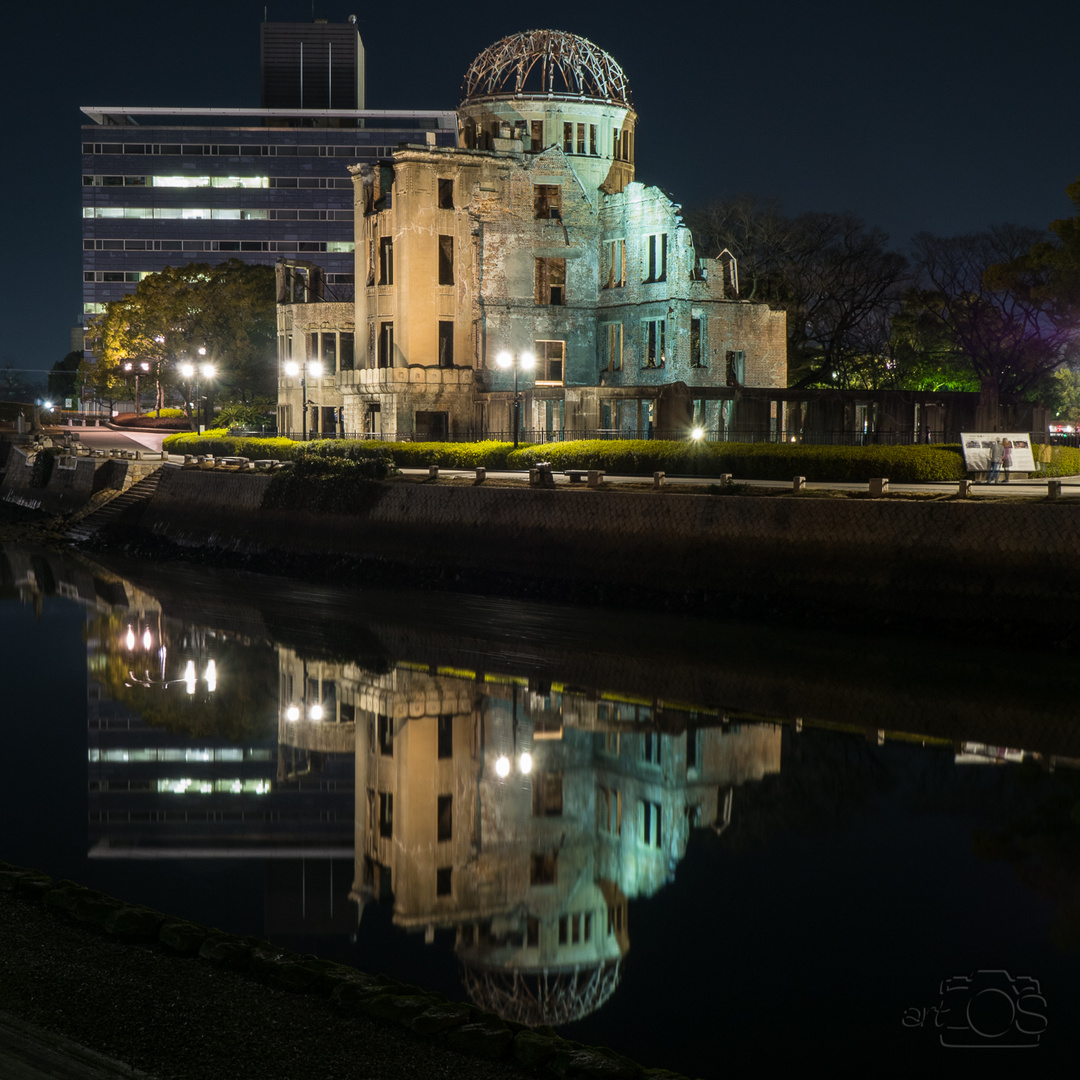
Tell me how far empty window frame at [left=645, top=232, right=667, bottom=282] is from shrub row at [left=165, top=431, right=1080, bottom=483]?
1338 cm

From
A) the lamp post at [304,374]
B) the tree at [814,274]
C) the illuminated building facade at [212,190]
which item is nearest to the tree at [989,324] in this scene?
the tree at [814,274]

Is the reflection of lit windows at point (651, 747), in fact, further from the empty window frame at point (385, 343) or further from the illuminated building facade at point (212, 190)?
the illuminated building facade at point (212, 190)

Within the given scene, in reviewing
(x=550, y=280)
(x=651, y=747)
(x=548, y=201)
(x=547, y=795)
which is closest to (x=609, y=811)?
(x=547, y=795)

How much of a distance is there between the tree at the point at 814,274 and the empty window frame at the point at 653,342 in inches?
504

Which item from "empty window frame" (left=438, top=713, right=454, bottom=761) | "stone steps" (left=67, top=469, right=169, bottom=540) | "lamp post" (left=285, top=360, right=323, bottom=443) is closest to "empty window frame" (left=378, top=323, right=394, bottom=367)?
"lamp post" (left=285, top=360, right=323, bottom=443)

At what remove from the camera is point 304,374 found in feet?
182

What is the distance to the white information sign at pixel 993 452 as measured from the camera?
3150cm

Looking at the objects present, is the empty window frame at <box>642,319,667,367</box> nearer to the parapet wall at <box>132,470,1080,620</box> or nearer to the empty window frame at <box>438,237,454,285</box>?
the empty window frame at <box>438,237,454,285</box>

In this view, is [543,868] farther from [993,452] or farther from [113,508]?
[113,508]

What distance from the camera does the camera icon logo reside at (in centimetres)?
1032

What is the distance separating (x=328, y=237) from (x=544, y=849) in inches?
5368

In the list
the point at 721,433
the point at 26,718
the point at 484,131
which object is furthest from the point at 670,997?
the point at 484,131

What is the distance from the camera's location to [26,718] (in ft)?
72.7

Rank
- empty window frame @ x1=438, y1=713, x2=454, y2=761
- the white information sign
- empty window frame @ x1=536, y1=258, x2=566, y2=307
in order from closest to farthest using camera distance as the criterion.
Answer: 1. empty window frame @ x1=438, y1=713, x2=454, y2=761
2. the white information sign
3. empty window frame @ x1=536, y1=258, x2=566, y2=307
